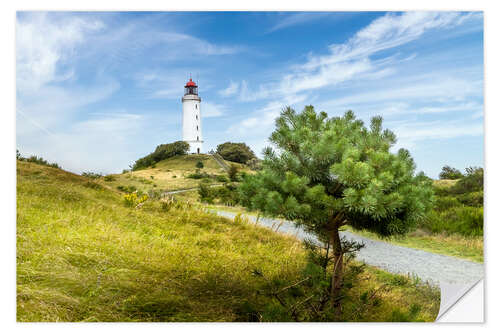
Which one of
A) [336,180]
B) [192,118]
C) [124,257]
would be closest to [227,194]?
[192,118]

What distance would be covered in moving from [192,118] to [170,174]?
778mm

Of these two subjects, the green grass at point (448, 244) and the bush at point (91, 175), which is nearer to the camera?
the green grass at point (448, 244)

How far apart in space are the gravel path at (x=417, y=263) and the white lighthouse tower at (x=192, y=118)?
1138 mm

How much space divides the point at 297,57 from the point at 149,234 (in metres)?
Answer: 2.72

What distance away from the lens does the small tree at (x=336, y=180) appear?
2.40 m

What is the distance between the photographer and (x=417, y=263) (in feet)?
14.1

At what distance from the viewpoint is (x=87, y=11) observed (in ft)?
12.7

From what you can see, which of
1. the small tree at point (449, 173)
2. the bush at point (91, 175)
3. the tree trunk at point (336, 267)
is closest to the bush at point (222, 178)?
the bush at point (91, 175)

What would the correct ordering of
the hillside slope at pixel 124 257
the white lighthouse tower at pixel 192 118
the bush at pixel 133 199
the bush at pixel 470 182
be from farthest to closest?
the bush at pixel 133 199
the white lighthouse tower at pixel 192 118
the bush at pixel 470 182
the hillside slope at pixel 124 257

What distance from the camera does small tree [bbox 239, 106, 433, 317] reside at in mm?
2400

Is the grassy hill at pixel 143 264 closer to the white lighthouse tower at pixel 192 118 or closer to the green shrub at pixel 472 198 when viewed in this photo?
the green shrub at pixel 472 198

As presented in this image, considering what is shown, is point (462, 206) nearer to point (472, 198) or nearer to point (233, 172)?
point (472, 198)
